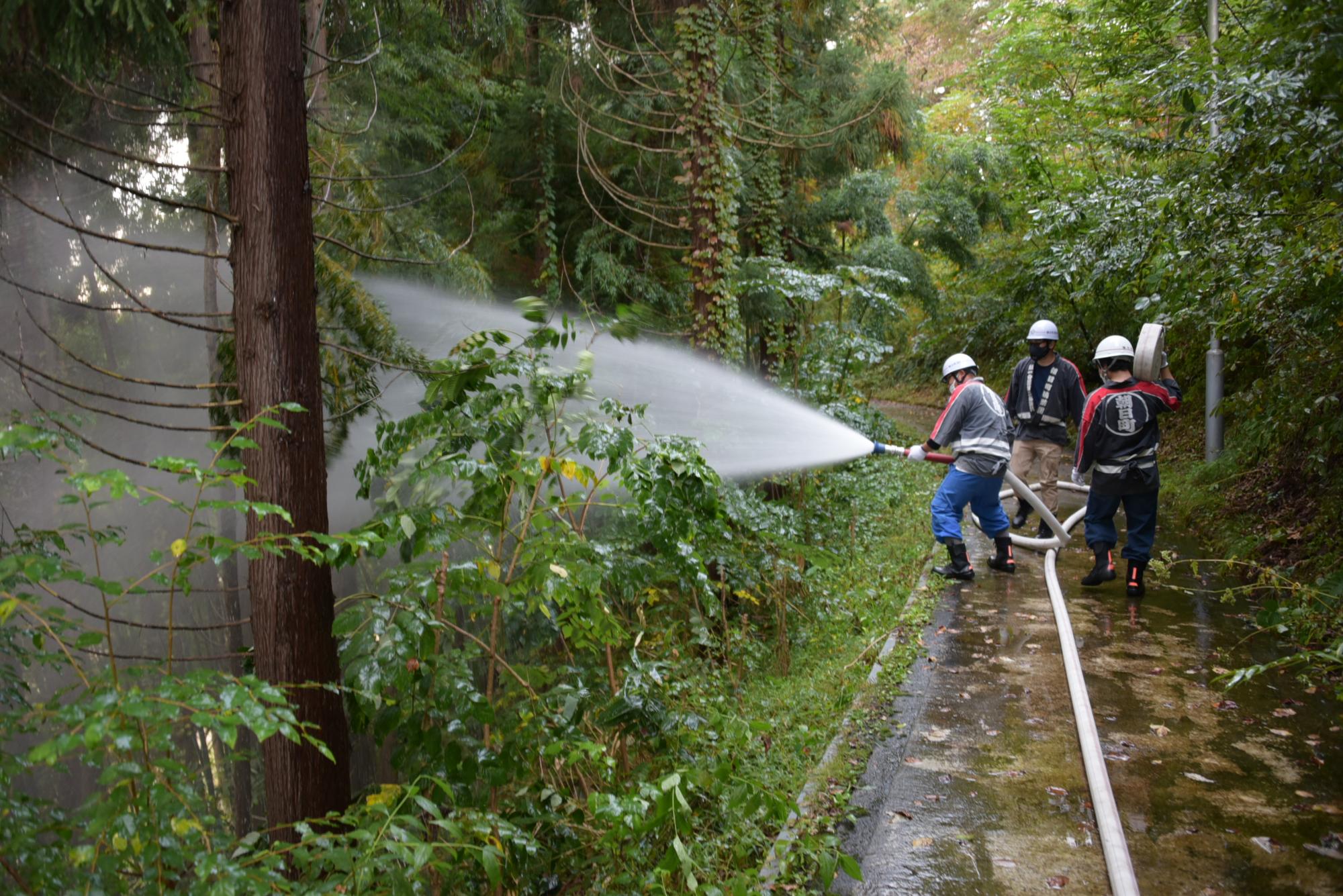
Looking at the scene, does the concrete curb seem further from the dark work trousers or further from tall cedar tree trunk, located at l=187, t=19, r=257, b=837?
tall cedar tree trunk, located at l=187, t=19, r=257, b=837

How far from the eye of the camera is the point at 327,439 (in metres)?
7.55

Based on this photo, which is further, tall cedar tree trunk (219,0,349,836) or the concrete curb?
tall cedar tree trunk (219,0,349,836)

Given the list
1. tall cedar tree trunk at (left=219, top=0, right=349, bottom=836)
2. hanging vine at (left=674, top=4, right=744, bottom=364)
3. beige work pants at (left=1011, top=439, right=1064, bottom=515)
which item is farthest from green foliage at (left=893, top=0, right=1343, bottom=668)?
tall cedar tree trunk at (left=219, top=0, right=349, bottom=836)

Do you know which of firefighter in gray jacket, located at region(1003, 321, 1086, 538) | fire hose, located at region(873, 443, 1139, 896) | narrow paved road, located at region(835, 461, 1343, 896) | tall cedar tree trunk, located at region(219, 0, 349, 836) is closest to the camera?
fire hose, located at region(873, 443, 1139, 896)

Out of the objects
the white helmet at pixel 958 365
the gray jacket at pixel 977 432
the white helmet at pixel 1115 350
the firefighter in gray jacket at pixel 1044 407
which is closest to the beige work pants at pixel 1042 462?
the firefighter in gray jacket at pixel 1044 407

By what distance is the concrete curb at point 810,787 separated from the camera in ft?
13.1

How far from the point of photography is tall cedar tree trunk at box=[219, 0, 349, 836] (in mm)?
4168

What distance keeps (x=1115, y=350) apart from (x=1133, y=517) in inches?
56.0

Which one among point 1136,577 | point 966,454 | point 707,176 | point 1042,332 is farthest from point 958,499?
point 707,176

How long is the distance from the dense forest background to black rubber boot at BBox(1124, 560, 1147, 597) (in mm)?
1056

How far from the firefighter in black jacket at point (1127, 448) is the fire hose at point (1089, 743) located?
0.63 meters

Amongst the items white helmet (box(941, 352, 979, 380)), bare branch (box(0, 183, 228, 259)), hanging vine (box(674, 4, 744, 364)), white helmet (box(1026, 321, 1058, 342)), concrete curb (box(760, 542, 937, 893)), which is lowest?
concrete curb (box(760, 542, 937, 893))

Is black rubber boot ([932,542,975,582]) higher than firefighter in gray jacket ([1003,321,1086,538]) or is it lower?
lower

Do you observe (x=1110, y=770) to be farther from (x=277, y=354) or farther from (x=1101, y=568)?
(x=277, y=354)
